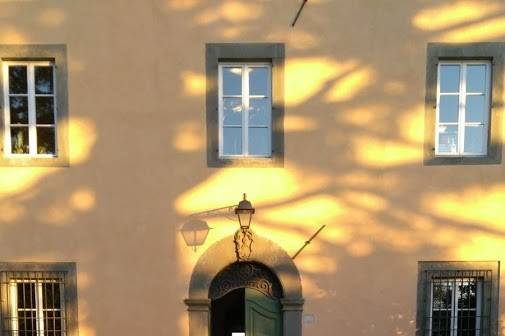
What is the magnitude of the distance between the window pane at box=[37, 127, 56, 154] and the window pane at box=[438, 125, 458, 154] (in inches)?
207

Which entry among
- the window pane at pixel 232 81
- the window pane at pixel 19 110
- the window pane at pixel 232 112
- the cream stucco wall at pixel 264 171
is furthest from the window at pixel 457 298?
the window pane at pixel 19 110

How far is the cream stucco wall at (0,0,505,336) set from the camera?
4.50 m

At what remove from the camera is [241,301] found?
16.8ft

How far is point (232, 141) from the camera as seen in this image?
15.5 ft

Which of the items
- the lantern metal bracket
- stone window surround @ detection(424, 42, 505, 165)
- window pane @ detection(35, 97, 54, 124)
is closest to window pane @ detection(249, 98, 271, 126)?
the lantern metal bracket

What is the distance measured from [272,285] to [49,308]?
3099 mm

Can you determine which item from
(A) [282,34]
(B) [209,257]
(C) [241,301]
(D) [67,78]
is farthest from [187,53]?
(C) [241,301]

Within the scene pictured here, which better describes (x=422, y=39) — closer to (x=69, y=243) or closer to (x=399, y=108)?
(x=399, y=108)

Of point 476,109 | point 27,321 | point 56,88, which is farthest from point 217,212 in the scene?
point 476,109

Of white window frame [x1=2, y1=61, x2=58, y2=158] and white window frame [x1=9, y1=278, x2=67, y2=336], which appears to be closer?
white window frame [x1=2, y1=61, x2=58, y2=158]

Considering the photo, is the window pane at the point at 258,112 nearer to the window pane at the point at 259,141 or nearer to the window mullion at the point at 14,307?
the window pane at the point at 259,141

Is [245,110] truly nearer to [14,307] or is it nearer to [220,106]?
[220,106]

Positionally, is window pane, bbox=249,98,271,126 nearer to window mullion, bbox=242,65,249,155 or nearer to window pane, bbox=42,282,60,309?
window mullion, bbox=242,65,249,155

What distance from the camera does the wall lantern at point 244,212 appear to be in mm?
4414
